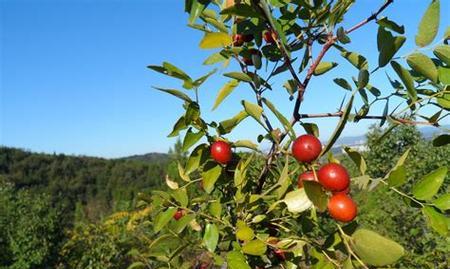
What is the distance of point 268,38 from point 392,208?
189 inches

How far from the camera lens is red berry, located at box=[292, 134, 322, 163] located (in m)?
0.80

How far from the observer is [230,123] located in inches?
39.6

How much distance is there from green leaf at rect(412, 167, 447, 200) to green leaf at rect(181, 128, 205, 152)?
0.45m

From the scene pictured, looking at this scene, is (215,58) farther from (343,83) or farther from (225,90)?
(343,83)

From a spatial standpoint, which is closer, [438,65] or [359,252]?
[359,252]

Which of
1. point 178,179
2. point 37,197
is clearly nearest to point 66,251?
point 37,197

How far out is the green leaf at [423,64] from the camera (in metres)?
0.80

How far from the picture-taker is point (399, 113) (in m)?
0.94

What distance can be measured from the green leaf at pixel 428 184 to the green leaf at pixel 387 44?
0.74ft

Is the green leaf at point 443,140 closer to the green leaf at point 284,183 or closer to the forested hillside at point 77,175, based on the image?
the green leaf at point 284,183

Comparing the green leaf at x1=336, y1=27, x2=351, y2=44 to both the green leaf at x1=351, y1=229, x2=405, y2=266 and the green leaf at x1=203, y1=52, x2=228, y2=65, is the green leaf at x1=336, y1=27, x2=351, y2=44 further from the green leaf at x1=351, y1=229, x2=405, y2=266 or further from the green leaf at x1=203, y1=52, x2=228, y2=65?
the green leaf at x1=351, y1=229, x2=405, y2=266

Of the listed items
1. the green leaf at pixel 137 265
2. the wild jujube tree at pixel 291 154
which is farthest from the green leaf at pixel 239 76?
the green leaf at pixel 137 265

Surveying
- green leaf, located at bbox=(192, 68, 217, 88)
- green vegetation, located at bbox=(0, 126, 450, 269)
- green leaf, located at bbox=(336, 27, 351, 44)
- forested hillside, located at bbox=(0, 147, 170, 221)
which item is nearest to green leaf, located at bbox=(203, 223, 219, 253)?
green leaf, located at bbox=(192, 68, 217, 88)

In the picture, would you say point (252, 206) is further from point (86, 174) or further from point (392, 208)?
point (86, 174)
